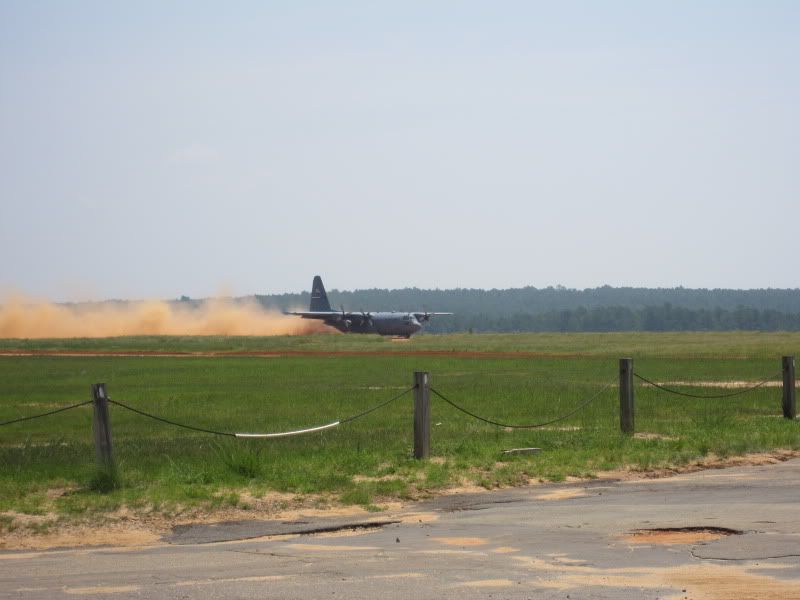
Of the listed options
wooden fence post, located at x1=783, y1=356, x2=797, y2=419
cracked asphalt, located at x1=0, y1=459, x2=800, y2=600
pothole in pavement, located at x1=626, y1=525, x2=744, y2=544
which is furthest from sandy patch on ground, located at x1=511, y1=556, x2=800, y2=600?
wooden fence post, located at x1=783, y1=356, x2=797, y2=419

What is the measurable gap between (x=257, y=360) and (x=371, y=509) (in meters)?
49.2

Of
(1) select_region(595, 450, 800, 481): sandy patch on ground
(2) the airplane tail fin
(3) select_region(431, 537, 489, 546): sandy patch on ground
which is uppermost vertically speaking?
(2) the airplane tail fin

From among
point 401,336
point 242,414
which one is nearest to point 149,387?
point 242,414

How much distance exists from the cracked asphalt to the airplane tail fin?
11200cm

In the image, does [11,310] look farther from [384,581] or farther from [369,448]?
[384,581]

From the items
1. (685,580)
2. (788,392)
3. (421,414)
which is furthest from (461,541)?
(788,392)

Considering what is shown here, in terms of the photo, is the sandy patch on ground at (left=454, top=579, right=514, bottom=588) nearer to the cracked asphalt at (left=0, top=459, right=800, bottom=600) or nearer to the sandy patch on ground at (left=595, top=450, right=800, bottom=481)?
the cracked asphalt at (left=0, top=459, right=800, bottom=600)

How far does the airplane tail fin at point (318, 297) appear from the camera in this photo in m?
127

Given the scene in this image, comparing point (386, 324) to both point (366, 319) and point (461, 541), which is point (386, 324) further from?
point (461, 541)

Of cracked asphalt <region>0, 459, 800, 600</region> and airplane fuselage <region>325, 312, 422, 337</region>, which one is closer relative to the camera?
cracked asphalt <region>0, 459, 800, 600</region>

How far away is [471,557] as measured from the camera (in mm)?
11219

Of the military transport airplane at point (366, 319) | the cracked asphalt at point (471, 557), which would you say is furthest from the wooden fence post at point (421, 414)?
the military transport airplane at point (366, 319)

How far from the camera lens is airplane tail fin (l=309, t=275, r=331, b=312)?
12700 centimetres

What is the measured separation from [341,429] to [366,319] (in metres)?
86.1
